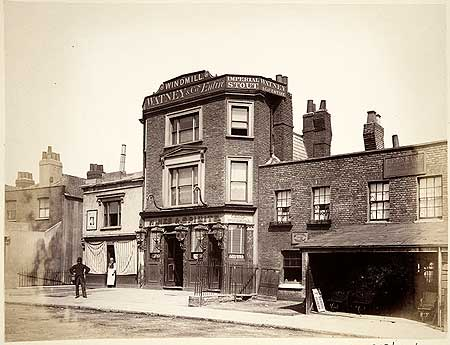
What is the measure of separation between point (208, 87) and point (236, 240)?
362cm

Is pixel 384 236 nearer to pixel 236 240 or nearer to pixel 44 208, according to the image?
pixel 236 240

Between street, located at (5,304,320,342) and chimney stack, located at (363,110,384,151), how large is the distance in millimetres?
3895

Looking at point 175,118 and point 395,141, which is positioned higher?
point 175,118

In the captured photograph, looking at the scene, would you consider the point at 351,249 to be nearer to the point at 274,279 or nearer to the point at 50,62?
the point at 274,279

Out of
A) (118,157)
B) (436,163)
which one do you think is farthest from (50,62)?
(436,163)

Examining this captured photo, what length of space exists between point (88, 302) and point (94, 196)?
4371 mm

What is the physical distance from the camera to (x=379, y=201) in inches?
477

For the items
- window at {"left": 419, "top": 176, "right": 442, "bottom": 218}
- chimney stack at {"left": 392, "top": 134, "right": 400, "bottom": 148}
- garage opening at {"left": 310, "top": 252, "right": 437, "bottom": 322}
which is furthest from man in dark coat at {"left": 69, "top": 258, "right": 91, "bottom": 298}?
window at {"left": 419, "top": 176, "right": 442, "bottom": 218}

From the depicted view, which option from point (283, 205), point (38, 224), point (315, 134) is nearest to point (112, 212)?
point (283, 205)

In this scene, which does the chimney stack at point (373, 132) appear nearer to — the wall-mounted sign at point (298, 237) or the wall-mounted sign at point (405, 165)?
the wall-mounted sign at point (405, 165)

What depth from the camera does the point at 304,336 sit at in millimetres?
9312

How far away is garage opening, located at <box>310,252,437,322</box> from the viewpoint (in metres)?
10.4

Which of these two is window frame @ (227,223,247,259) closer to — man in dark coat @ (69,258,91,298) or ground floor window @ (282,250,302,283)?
ground floor window @ (282,250,302,283)

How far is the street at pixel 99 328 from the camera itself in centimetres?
938
